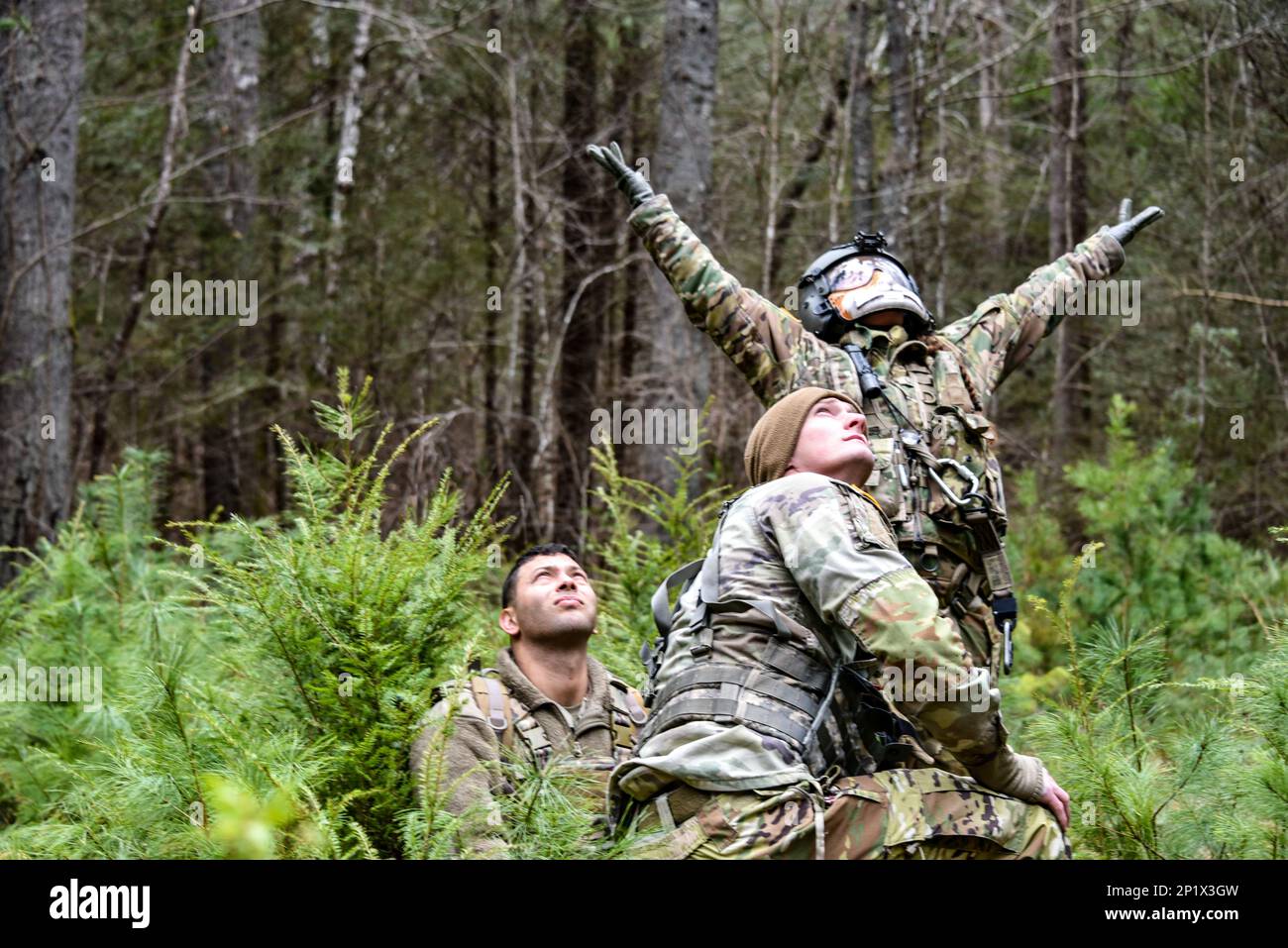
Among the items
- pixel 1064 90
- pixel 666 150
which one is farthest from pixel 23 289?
pixel 1064 90

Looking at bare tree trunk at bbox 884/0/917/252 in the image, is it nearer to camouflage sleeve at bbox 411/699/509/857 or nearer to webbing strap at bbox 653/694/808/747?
camouflage sleeve at bbox 411/699/509/857

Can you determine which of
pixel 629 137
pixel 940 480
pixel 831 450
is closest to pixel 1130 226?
pixel 940 480

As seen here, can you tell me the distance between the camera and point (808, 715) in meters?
3.59

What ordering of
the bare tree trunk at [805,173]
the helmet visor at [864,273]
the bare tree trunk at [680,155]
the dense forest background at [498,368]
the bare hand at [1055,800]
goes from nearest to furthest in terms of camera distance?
the bare hand at [1055,800] < the dense forest background at [498,368] < the helmet visor at [864,273] < the bare tree trunk at [680,155] < the bare tree trunk at [805,173]

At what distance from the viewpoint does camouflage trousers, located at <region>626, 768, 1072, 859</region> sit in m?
3.42

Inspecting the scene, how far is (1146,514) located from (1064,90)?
31.5 feet

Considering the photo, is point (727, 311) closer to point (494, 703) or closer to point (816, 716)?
point (494, 703)

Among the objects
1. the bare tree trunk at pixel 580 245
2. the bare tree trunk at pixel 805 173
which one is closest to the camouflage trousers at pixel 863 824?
the bare tree trunk at pixel 580 245

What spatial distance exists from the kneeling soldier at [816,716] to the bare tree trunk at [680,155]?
18.7ft

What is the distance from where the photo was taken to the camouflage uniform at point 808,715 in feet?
11.1

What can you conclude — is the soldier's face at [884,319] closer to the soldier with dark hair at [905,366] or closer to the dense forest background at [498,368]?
the soldier with dark hair at [905,366]

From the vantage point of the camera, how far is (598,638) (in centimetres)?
632

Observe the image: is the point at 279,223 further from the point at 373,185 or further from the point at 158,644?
the point at 158,644

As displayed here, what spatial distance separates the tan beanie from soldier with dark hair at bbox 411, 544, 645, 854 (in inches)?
48.4
